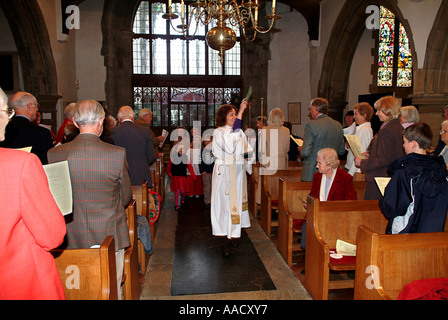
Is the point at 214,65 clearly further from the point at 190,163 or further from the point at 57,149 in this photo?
the point at 57,149

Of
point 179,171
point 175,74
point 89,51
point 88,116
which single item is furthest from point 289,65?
point 88,116

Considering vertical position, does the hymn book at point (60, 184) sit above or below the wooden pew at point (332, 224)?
above

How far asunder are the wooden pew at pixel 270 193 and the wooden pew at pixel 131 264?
89.5 inches

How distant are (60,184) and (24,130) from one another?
1898mm

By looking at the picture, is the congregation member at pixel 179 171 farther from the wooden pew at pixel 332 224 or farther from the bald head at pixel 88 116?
the bald head at pixel 88 116

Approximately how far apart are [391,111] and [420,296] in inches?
85.8

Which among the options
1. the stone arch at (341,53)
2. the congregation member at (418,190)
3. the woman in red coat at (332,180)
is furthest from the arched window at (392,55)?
the congregation member at (418,190)

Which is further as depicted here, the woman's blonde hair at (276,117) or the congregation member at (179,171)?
the congregation member at (179,171)

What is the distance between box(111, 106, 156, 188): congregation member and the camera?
455 centimetres

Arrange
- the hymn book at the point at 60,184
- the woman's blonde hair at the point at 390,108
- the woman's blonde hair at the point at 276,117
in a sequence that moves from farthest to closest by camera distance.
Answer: the woman's blonde hair at the point at 276,117 → the woman's blonde hair at the point at 390,108 → the hymn book at the point at 60,184

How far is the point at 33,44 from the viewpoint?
7.29 metres

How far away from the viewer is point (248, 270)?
3.75 metres

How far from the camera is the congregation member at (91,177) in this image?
7.16 ft

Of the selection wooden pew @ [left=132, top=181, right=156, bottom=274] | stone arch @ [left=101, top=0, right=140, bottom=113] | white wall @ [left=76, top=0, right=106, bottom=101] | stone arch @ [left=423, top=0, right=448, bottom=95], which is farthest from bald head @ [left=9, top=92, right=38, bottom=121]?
stone arch @ [left=101, top=0, right=140, bottom=113]
